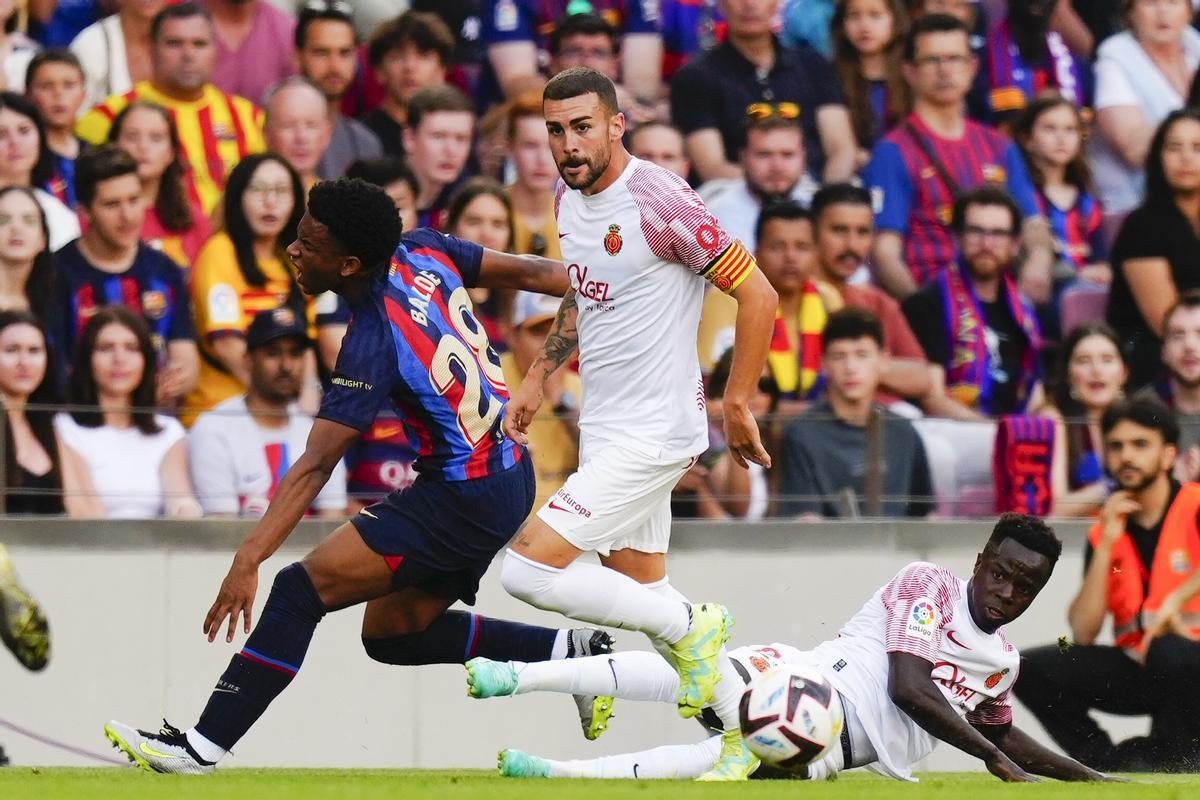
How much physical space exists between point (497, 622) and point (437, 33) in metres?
5.12

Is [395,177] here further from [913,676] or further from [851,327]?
[913,676]

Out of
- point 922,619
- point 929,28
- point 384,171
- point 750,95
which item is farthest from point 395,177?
point 922,619

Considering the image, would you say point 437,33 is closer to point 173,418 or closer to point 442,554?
point 173,418

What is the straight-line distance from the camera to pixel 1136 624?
9.98 metres

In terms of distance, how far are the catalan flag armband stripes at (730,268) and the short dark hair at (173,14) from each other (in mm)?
5200

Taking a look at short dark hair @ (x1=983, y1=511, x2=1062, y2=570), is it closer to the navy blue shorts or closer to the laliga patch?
the laliga patch

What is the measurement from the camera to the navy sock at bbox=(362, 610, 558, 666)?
8.05 metres

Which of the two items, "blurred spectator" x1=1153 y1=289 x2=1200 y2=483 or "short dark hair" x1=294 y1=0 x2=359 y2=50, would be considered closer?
"blurred spectator" x1=1153 y1=289 x2=1200 y2=483

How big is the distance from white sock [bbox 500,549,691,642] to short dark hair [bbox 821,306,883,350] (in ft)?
12.3

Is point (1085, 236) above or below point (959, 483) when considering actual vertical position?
above

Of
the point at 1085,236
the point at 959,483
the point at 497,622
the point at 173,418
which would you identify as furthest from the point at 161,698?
the point at 1085,236

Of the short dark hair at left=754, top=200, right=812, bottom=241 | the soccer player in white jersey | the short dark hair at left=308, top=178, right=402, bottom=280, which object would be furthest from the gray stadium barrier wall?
the short dark hair at left=308, top=178, right=402, bottom=280

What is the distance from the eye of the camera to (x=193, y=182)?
452 inches

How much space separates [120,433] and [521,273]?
109 inches
